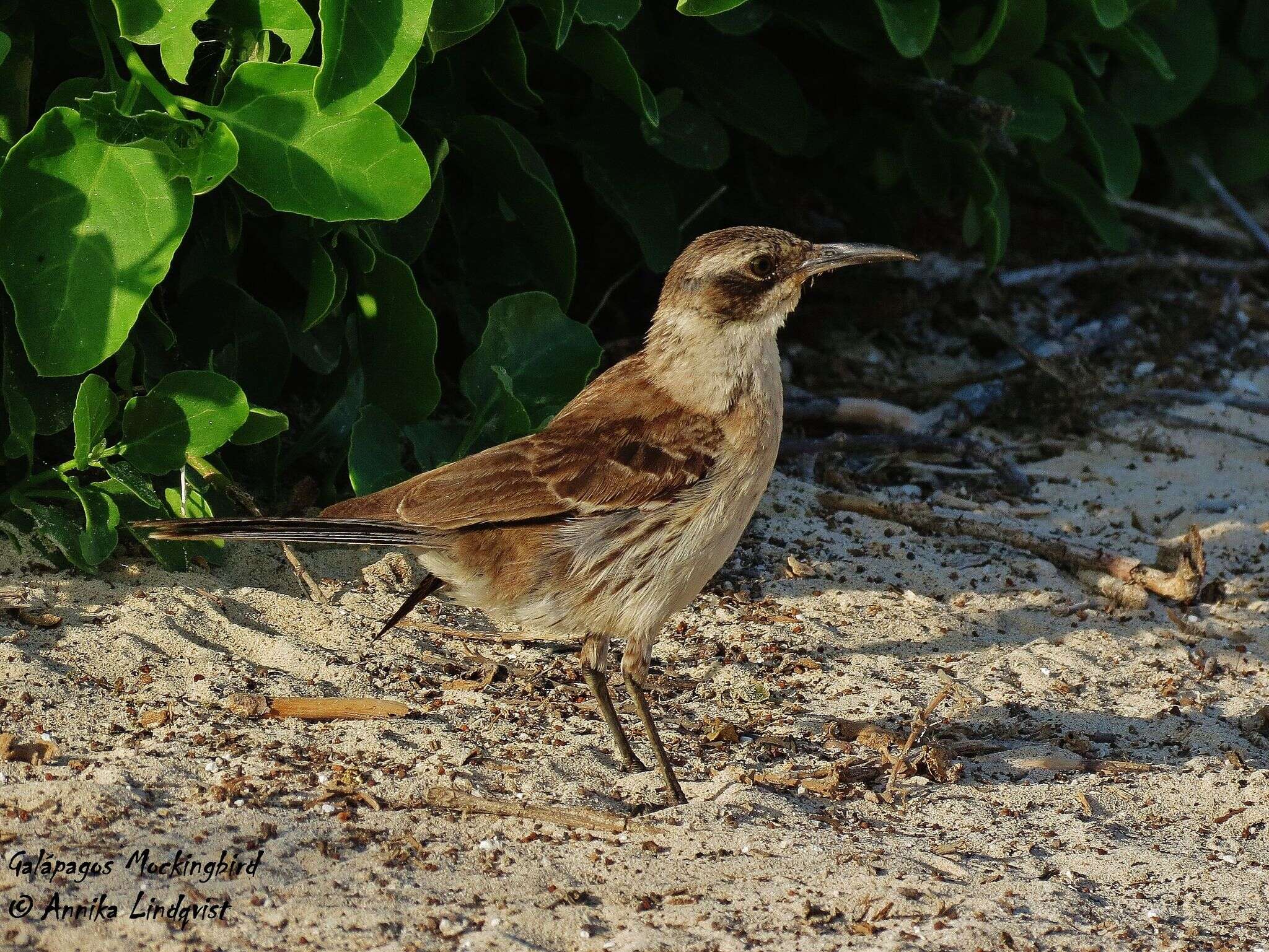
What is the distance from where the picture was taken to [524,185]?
5.46 meters

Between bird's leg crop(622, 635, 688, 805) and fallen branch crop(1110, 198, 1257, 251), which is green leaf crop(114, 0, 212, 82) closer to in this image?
bird's leg crop(622, 635, 688, 805)

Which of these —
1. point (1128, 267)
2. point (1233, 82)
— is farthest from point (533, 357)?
point (1233, 82)

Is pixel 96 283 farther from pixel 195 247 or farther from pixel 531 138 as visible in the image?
pixel 531 138

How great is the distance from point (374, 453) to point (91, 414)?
0.93 metres

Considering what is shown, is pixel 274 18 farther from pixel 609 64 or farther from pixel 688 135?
pixel 688 135

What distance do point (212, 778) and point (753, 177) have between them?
456cm

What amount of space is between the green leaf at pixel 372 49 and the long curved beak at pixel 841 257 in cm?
150

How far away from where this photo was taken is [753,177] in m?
7.44

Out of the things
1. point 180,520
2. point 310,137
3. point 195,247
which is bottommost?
point 180,520

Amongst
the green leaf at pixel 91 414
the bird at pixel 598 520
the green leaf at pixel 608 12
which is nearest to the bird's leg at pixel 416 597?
the bird at pixel 598 520

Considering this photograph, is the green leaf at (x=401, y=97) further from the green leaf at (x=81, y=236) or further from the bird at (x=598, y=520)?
the bird at (x=598, y=520)

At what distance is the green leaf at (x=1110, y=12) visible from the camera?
620 centimetres

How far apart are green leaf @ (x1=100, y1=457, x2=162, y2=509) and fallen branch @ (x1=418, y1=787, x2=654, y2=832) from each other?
145cm

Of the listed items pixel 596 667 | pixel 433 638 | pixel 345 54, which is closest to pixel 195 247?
pixel 345 54
